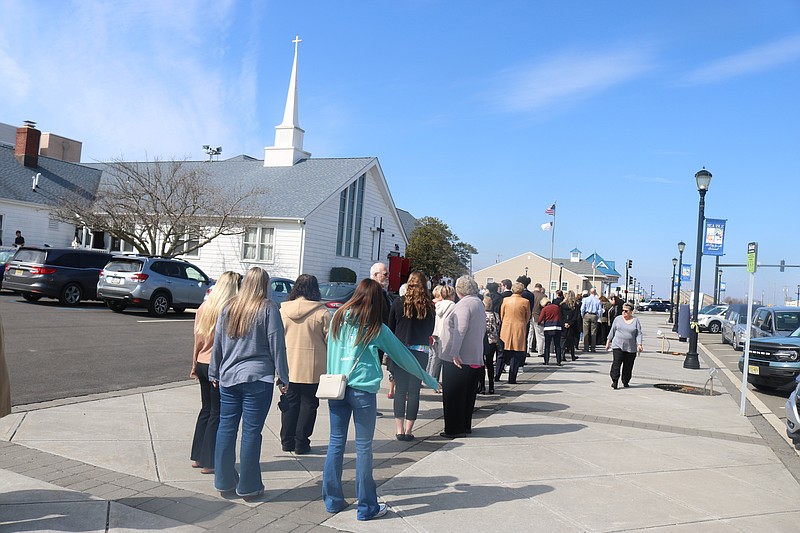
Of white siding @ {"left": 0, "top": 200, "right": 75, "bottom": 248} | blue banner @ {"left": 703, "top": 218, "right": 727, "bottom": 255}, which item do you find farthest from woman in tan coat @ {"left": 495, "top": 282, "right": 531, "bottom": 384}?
white siding @ {"left": 0, "top": 200, "right": 75, "bottom": 248}

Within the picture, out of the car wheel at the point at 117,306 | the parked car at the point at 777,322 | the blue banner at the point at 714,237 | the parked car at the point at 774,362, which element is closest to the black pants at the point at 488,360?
the parked car at the point at 774,362

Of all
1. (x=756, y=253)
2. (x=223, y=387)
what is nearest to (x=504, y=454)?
(x=223, y=387)

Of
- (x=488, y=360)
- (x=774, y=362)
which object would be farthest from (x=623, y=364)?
(x=488, y=360)

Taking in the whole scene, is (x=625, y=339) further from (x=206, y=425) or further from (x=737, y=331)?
(x=737, y=331)

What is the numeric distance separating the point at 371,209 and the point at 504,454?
30807 millimetres

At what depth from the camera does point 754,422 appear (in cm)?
1005

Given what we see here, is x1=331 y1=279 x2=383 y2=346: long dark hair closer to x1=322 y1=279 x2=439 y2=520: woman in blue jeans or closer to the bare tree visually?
x1=322 y1=279 x2=439 y2=520: woman in blue jeans

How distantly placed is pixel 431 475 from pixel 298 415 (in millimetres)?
1463

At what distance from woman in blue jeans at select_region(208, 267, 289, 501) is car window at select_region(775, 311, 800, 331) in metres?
18.0

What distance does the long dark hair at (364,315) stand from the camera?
5117 mm

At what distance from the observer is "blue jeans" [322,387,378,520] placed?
4.94 metres

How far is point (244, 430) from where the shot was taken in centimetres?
516

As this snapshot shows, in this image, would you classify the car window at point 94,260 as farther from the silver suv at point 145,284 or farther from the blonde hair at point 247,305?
the blonde hair at point 247,305

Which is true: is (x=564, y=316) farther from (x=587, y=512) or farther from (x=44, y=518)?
(x=44, y=518)
